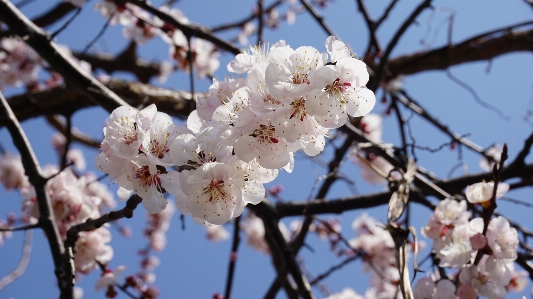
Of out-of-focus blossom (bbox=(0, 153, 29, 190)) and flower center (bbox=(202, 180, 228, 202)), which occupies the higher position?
out-of-focus blossom (bbox=(0, 153, 29, 190))

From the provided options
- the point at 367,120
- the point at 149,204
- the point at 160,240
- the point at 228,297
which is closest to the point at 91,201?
the point at 228,297

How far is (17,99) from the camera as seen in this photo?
247cm

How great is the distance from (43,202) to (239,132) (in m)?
0.89

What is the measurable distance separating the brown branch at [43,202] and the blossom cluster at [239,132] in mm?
438

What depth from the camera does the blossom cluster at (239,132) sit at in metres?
0.76

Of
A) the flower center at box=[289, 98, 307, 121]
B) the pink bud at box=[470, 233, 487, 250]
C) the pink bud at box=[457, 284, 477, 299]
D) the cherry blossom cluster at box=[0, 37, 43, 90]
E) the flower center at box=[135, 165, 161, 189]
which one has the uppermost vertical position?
the cherry blossom cluster at box=[0, 37, 43, 90]

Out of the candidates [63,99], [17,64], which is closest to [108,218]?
[63,99]

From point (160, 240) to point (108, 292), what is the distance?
3.22m

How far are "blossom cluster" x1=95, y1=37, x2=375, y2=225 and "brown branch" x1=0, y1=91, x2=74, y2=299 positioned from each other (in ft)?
1.44

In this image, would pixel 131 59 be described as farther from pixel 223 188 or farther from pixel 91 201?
pixel 223 188

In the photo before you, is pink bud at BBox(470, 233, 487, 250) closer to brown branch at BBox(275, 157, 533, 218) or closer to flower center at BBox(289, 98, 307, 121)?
brown branch at BBox(275, 157, 533, 218)

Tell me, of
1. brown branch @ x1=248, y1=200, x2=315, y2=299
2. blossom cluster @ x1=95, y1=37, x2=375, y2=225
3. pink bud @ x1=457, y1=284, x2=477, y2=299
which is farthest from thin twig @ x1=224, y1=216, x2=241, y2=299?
blossom cluster @ x1=95, y1=37, x2=375, y2=225

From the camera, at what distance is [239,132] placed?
30.6 inches

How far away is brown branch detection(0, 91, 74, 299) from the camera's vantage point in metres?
1.13
